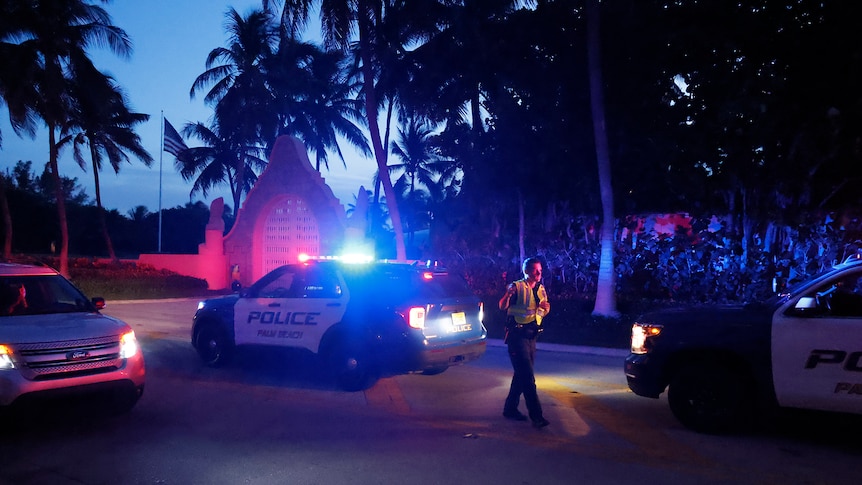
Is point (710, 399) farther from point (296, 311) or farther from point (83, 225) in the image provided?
point (83, 225)

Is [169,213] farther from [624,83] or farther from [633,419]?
[633,419]

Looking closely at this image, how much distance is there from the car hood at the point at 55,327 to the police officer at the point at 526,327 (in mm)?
4100

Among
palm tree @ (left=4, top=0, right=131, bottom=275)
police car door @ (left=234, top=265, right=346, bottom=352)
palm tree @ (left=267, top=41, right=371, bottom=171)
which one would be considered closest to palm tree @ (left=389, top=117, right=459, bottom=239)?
palm tree @ (left=267, top=41, right=371, bottom=171)

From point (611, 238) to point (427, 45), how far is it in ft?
34.7

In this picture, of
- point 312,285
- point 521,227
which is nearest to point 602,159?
point 521,227

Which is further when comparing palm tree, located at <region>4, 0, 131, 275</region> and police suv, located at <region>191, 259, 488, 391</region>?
palm tree, located at <region>4, 0, 131, 275</region>

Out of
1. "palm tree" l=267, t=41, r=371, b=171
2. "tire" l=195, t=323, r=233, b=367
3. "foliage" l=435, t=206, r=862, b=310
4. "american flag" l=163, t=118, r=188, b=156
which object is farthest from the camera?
"palm tree" l=267, t=41, r=371, b=171

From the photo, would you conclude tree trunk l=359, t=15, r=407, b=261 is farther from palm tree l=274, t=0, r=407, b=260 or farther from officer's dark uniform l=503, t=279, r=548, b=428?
officer's dark uniform l=503, t=279, r=548, b=428

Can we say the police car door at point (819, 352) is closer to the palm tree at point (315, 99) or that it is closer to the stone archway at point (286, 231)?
the stone archway at point (286, 231)

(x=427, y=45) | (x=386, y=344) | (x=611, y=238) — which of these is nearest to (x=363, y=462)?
(x=386, y=344)

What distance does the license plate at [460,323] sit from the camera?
884 centimetres

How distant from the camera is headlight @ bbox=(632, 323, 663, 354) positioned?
281 inches

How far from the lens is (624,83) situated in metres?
19.7

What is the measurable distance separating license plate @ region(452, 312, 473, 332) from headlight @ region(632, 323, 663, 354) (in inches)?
92.4
